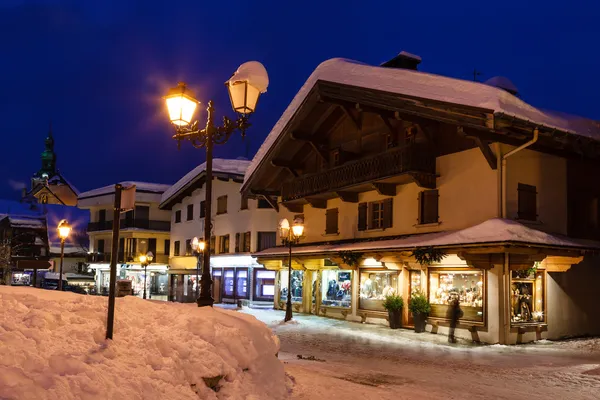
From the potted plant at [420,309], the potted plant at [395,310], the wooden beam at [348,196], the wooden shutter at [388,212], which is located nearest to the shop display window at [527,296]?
the potted plant at [420,309]

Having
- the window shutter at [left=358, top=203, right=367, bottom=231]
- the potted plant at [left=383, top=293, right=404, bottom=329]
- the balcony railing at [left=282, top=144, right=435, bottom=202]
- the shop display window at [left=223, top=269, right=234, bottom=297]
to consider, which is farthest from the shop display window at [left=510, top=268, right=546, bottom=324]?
the shop display window at [left=223, top=269, right=234, bottom=297]

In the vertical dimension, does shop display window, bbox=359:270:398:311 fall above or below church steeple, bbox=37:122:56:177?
below

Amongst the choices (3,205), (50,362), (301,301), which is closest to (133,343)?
(50,362)

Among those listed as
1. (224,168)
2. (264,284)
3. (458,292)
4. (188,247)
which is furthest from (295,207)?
(188,247)

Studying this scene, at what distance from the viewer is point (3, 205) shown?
69250 millimetres

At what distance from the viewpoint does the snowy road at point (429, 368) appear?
10.6m

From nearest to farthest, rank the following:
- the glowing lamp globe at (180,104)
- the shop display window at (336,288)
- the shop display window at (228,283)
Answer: the glowing lamp globe at (180,104)
the shop display window at (336,288)
the shop display window at (228,283)

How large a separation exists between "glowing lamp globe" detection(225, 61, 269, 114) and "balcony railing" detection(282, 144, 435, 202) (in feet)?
35.3

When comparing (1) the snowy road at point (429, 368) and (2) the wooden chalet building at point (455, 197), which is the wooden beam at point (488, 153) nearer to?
(2) the wooden chalet building at point (455, 197)

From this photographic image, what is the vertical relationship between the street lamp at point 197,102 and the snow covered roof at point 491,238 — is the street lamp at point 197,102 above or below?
above

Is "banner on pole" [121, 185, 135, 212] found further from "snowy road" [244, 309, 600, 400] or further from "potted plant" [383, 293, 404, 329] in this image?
"potted plant" [383, 293, 404, 329]

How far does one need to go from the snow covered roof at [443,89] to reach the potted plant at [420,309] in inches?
284

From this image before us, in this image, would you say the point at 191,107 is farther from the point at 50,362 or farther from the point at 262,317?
the point at 262,317

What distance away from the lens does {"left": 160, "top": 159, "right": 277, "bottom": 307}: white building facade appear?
38.4 meters
